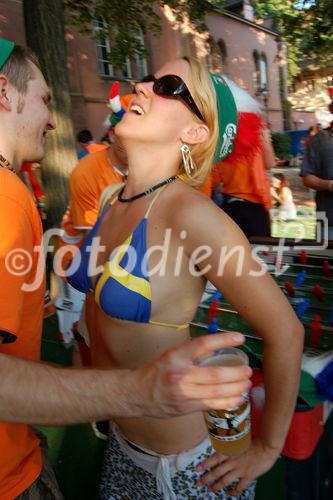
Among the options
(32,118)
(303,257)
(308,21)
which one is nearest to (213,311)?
(303,257)

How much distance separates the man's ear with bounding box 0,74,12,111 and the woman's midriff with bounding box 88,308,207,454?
876 millimetres

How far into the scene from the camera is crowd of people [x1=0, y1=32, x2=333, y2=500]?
86cm

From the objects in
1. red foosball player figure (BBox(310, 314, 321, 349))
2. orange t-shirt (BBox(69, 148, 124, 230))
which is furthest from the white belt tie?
orange t-shirt (BBox(69, 148, 124, 230))

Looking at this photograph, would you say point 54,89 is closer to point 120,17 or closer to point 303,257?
point 120,17

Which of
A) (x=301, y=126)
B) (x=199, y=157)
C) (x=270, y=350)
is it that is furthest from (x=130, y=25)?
(x=301, y=126)

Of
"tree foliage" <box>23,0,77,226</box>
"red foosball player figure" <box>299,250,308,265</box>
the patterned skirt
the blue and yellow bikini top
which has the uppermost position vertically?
"tree foliage" <box>23,0,77,226</box>

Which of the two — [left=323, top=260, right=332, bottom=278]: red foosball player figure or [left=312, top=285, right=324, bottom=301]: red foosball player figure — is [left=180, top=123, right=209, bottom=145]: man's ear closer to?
[left=312, top=285, right=324, bottom=301]: red foosball player figure

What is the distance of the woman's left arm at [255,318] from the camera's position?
4.11 ft

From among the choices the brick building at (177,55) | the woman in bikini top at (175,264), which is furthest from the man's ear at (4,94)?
the brick building at (177,55)

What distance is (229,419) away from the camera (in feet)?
3.62

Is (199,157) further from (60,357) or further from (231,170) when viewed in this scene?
(60,357)

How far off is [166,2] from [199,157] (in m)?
9.67

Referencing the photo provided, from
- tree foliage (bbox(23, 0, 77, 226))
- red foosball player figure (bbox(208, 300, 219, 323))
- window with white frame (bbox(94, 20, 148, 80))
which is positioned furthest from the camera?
window with white frame (bbox(94, 20, 148, 80))

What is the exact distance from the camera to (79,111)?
1625cm
